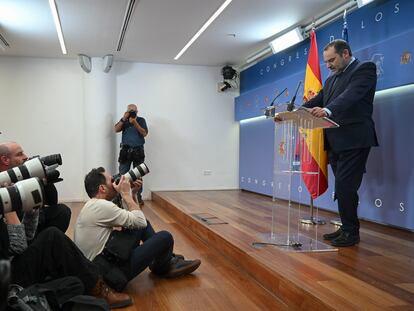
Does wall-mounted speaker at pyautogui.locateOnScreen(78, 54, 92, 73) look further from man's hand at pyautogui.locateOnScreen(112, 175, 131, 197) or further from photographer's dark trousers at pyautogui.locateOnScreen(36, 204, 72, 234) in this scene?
man's hand at pyautogui.locateOnScreen(112, 175, 131, 197)

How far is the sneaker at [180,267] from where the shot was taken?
254cm

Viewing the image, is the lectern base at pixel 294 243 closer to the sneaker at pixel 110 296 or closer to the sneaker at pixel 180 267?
the sneaker at pixel 180 267

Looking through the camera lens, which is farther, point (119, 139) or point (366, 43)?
point (119, 139)

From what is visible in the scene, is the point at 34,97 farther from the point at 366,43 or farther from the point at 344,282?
the point at 344,282

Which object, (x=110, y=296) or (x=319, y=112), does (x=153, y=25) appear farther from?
(x=110, y=296)

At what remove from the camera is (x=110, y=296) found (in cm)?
210

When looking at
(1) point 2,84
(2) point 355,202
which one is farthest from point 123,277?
(1) point 2,84

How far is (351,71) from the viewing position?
8.80ft

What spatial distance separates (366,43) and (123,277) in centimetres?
307

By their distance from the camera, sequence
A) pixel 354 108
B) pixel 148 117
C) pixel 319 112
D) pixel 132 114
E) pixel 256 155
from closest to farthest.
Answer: pixel 319 112 → pixel 354 108 → pixel 132 114 → pixel 256 155 → pixel 148 117

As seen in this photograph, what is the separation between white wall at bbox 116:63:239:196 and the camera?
651 centimetres

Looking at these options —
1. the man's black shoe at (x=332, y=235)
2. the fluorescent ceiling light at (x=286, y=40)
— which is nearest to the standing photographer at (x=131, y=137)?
the fluorescent ceiling light at (x=286, y=40)

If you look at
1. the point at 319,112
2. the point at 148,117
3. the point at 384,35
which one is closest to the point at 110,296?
the point at 319,112

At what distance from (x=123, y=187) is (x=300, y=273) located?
1103 millimetres
